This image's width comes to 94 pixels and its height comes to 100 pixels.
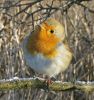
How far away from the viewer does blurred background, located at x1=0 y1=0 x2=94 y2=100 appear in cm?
296

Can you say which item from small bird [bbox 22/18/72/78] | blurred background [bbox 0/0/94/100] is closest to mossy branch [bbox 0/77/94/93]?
small bird [bbox 22/18/72/78]

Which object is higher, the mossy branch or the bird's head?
the bird's head

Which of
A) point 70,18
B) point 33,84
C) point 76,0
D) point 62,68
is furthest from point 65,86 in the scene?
point 70,18

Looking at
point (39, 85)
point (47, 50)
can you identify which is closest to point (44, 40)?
point (47, 50)

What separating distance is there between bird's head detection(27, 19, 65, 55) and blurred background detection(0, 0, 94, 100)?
1005 mm

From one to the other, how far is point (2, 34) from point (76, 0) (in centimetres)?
80

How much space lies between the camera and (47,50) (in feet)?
5.94

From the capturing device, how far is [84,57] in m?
3.15

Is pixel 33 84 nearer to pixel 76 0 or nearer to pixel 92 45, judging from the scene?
pixel 76 0

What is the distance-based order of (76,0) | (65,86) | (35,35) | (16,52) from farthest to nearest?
(16,52) → (76,0) → (35,35) → (65,86)

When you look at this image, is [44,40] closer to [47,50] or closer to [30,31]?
[47,50]

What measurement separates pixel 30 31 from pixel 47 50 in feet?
3.69

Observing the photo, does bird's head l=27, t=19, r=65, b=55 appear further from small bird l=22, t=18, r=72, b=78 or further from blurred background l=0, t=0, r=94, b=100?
blurred background l=0, t=0, r=94, b=100

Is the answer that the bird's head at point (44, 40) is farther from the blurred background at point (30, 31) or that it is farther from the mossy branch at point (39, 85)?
the blurred background at point (30, 31)
